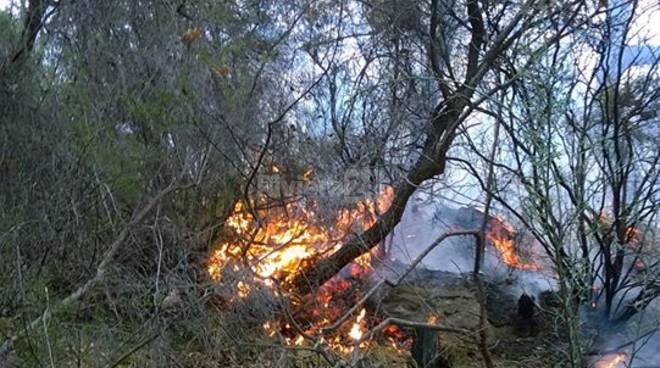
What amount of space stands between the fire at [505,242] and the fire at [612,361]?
1.44m

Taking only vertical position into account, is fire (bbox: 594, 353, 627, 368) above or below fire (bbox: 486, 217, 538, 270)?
below

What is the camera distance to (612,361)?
477 cm

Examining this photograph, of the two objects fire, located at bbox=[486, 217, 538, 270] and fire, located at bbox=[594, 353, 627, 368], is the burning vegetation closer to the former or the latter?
fire, located at bbox=[486, 217, 538, 270]

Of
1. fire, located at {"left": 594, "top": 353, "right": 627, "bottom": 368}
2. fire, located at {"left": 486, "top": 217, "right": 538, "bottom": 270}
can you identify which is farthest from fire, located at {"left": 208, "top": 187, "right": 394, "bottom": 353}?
fire, located at {"left": 594, "top": 353, "right": 627, "bottom": 368}

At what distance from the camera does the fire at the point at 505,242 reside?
19.6 feet

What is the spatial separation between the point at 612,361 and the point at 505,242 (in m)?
1.69

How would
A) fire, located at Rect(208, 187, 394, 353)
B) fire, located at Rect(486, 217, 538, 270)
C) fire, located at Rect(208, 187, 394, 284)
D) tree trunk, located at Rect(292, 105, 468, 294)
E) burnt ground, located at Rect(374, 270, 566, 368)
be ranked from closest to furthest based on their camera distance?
fire, located at Rect(208, 187, 394, 353) → fire, located at Rect(208, 187, 394, 284) → burnt ground, located at Rect(374, 270, 566, 368) → tree trunk, located at Rect(292, 105, 468, 294) → fire, located at Rect(486, 217, 538, 270)

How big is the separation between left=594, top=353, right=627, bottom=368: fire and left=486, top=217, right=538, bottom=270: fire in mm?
1443

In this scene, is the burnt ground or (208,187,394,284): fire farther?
the burnt ground

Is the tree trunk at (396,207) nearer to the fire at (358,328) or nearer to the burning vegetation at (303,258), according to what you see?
the burning vegetation at (303,258)

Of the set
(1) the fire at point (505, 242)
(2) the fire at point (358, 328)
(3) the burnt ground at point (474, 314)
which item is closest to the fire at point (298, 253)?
(2) the fire at point (358, 328)

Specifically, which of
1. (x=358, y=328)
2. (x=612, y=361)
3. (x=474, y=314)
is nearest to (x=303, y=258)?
(x=358, y=328)

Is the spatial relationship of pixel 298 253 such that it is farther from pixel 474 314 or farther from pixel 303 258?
pixel 474 314

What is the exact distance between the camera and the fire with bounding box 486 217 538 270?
5980 millimetres
